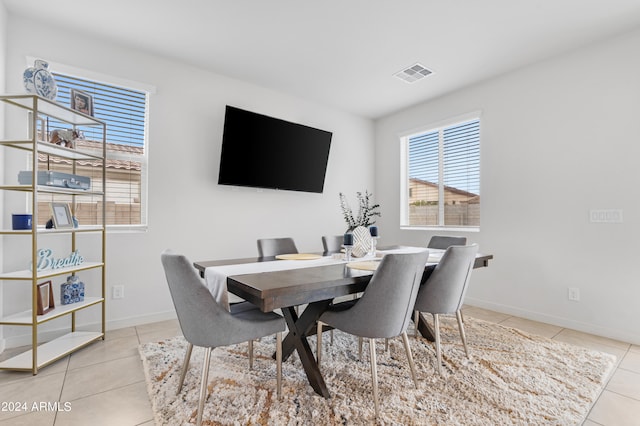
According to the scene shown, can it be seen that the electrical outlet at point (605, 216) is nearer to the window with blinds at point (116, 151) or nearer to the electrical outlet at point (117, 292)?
the window with blinds at point (116, 151)

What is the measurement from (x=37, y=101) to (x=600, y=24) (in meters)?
4.40

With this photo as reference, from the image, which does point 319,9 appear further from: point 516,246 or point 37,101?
point 516,246

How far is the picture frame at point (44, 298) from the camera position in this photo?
2271 millimetres

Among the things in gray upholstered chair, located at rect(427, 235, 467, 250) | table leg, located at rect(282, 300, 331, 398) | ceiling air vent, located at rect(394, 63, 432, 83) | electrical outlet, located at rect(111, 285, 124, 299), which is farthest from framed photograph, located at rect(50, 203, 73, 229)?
ceiling air vent, located at rect(394, 63, 432, 83)

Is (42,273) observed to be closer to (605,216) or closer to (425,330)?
(425,330)

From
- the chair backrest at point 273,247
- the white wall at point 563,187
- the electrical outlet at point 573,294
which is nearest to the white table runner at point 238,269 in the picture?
the chair backrest at point 273,247

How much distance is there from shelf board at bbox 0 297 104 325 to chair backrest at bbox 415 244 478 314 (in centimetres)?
258

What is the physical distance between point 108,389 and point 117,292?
4.13ft

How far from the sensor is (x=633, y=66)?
271 cm

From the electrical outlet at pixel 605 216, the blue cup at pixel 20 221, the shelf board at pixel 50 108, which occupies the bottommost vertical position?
the blue cup at pixel 20 221

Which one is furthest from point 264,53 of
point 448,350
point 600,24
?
point 448,350

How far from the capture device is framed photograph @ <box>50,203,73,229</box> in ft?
7.77

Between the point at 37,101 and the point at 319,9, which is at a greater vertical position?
the point at 319,9

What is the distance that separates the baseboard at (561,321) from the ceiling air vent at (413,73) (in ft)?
8.95
